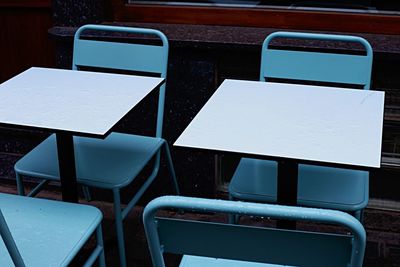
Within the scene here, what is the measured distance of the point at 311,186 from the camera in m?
2.10

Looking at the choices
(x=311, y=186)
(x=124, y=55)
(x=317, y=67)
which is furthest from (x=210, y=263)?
(x=124, y=55)

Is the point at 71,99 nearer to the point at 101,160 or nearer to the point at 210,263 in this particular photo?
the point at 101,160

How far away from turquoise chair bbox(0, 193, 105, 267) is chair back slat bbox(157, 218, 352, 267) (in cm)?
49

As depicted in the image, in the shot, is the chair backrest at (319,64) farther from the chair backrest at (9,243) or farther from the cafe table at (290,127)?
the chair backrest at (9,243)

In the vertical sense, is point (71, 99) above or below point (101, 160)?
above

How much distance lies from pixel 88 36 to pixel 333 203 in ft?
4.42

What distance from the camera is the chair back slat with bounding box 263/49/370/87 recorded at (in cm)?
226

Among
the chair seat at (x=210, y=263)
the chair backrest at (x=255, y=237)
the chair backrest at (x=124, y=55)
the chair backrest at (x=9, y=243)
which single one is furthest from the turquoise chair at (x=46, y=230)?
the chair backrest at (x=124, y=55)

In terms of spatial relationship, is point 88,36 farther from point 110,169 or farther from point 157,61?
point 110,169

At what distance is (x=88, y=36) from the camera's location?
8.98 ft

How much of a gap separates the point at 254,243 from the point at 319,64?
1229 millimetres

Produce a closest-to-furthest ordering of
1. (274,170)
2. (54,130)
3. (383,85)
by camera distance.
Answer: (54,130), (274,170), (383,85)

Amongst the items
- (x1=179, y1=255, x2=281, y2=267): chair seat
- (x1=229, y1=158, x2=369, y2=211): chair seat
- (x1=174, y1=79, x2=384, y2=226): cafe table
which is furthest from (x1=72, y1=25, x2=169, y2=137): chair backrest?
(x1=179, y1=255, x2=281, y2=267): chair seat

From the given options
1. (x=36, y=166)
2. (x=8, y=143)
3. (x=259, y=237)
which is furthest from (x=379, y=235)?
(x=8, y=143)
